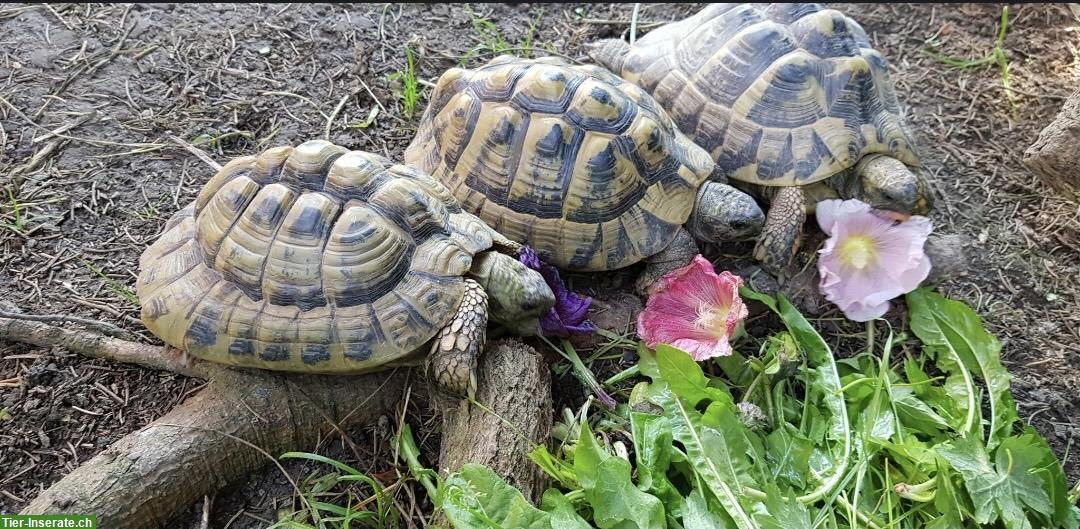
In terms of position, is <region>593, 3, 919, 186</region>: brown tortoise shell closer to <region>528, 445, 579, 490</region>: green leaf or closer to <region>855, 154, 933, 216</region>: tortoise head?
<region>855, 154, 933, 216</region>: tortoise head

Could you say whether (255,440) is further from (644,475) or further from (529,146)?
(529,146)

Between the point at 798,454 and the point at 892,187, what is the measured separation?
151 cm

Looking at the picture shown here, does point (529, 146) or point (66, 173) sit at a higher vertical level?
point (529, 146)

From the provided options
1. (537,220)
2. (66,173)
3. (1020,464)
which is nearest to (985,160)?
(1020,464)

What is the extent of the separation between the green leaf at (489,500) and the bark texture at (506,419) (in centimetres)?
15

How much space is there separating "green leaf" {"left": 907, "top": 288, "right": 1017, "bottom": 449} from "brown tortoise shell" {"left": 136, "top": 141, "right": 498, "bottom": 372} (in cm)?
194

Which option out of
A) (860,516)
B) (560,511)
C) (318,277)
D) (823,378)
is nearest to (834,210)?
(823,378)

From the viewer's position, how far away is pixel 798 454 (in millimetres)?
2391

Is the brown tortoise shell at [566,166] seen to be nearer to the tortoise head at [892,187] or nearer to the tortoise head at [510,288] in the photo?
the tortoise head at [510,288]

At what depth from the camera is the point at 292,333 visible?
2297 millimetres

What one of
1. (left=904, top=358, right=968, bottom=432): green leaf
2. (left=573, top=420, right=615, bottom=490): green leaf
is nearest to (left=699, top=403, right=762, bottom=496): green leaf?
(left=573, top=420, right=615, bottom=490): green leaf

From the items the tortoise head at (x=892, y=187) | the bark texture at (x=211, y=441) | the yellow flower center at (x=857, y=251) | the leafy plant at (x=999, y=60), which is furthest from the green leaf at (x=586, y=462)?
the leafy plant at (x=999, y=60)

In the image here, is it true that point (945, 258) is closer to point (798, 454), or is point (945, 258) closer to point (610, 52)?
point (798, 454)

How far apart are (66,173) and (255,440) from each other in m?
1.70
